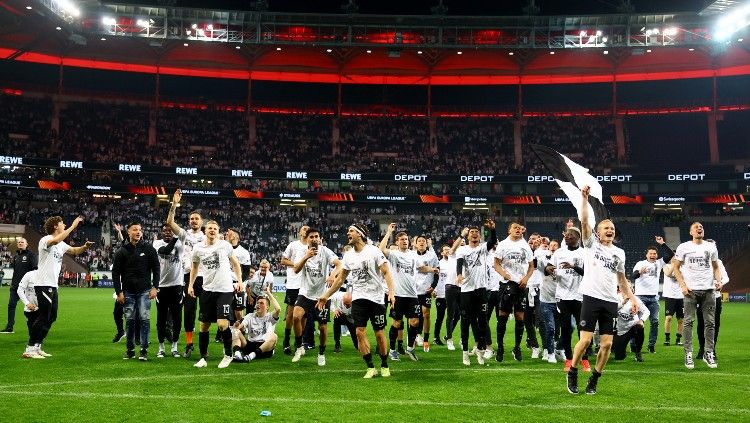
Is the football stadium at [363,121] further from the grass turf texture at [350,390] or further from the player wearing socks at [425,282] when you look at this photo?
the grass turf texture at [350,390]

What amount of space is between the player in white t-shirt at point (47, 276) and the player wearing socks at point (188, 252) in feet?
5.18

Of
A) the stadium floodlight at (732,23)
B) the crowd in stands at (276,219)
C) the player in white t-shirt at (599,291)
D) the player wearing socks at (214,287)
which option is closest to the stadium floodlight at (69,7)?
the crowd in stands at (276,219)

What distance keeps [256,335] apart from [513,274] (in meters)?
4.89

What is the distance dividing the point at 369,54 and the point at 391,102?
581 cm

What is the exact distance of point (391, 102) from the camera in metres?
60.2

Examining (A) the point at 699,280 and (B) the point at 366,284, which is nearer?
(B) the point at 366,284

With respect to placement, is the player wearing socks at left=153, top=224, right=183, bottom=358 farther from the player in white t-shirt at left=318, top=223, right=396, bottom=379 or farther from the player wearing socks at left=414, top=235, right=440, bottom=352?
the player wearing socks at left=414, top=235, right=440, bottom=352

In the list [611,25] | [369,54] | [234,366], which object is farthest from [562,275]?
[369,54]

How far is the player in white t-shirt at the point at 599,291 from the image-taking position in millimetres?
9281

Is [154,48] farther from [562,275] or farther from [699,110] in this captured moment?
[562,275]

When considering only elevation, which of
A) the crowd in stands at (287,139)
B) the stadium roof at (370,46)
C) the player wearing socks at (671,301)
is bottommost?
the player wearing socks at (671,301)

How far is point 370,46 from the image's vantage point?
49.6 metres

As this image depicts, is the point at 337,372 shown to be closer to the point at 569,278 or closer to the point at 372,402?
the point at 372,402

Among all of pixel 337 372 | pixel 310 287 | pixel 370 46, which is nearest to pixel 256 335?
pixel 310 287
